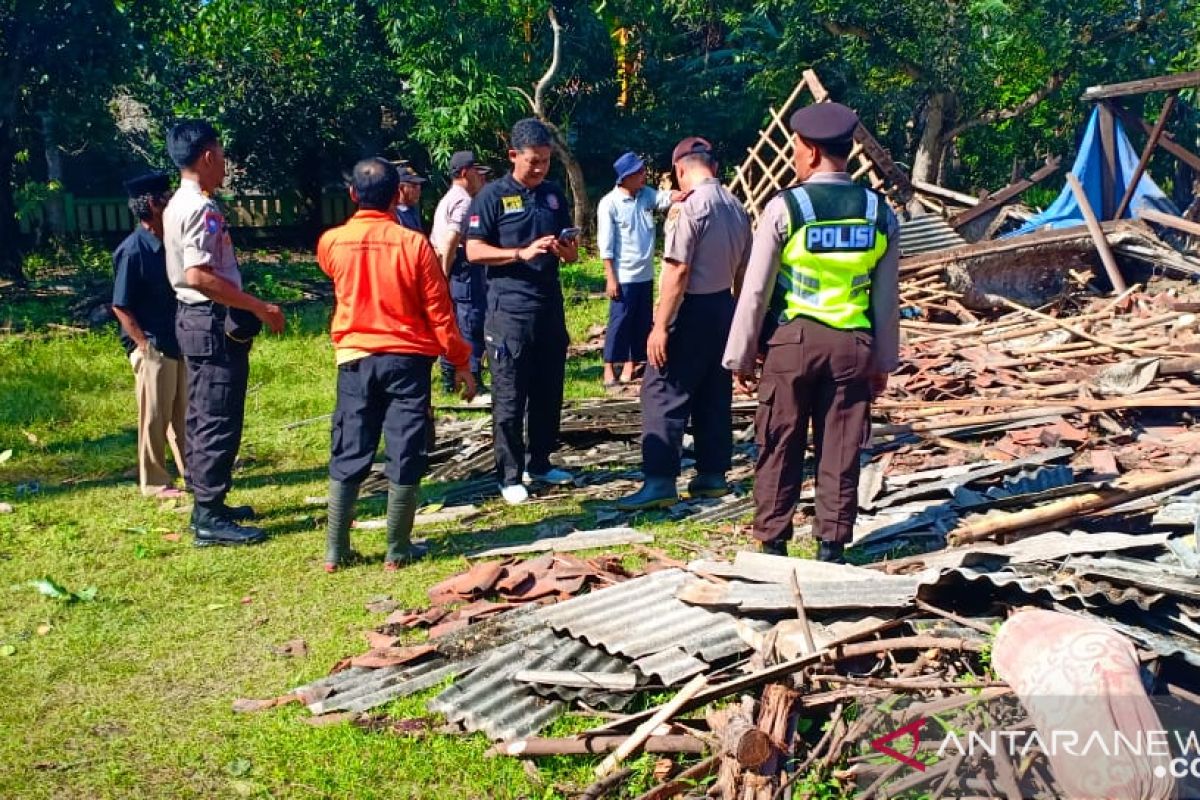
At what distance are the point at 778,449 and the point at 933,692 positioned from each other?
1.57 metres

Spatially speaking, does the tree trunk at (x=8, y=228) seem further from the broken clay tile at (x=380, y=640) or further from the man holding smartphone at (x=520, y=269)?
the broken clay tile at (x=380, y=640)

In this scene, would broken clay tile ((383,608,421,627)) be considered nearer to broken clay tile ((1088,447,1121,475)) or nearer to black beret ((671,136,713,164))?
black beret ((671,136,713,164))

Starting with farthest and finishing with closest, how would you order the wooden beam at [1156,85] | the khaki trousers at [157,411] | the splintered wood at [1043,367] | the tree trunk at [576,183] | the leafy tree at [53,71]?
the tree trunk at [576,183] → the leafy tree at [53,71] → the wooden beam at [1156,85] → the splintered wood at [1043,367] → the khaki trousers at [157,411]

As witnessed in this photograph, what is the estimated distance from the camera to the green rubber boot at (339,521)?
5.45m

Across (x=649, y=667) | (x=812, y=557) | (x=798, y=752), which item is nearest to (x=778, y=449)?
(x=812, y=557)

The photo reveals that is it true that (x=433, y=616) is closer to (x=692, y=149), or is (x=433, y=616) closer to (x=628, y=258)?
(x=692, y=149)

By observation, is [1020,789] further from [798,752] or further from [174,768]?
[174,768]

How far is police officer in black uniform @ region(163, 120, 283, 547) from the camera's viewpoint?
575 centimetres

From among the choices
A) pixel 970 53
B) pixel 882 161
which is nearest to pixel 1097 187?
pixel 882 161

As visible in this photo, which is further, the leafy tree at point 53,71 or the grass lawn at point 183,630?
the leafy tree at point 53,71

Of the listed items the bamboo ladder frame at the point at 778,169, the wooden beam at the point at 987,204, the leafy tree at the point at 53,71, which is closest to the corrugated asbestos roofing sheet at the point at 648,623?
the bamboo ladder frame at the point at 778,169

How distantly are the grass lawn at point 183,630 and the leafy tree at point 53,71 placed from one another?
21.2ft

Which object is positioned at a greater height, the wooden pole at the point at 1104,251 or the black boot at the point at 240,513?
the wooden pole at the point at 1104,251

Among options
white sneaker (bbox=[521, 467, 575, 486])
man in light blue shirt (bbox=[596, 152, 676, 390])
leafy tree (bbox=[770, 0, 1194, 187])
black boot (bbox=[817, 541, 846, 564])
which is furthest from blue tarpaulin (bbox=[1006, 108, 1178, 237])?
black boot (bbox=[817, 541, 846, 564])
